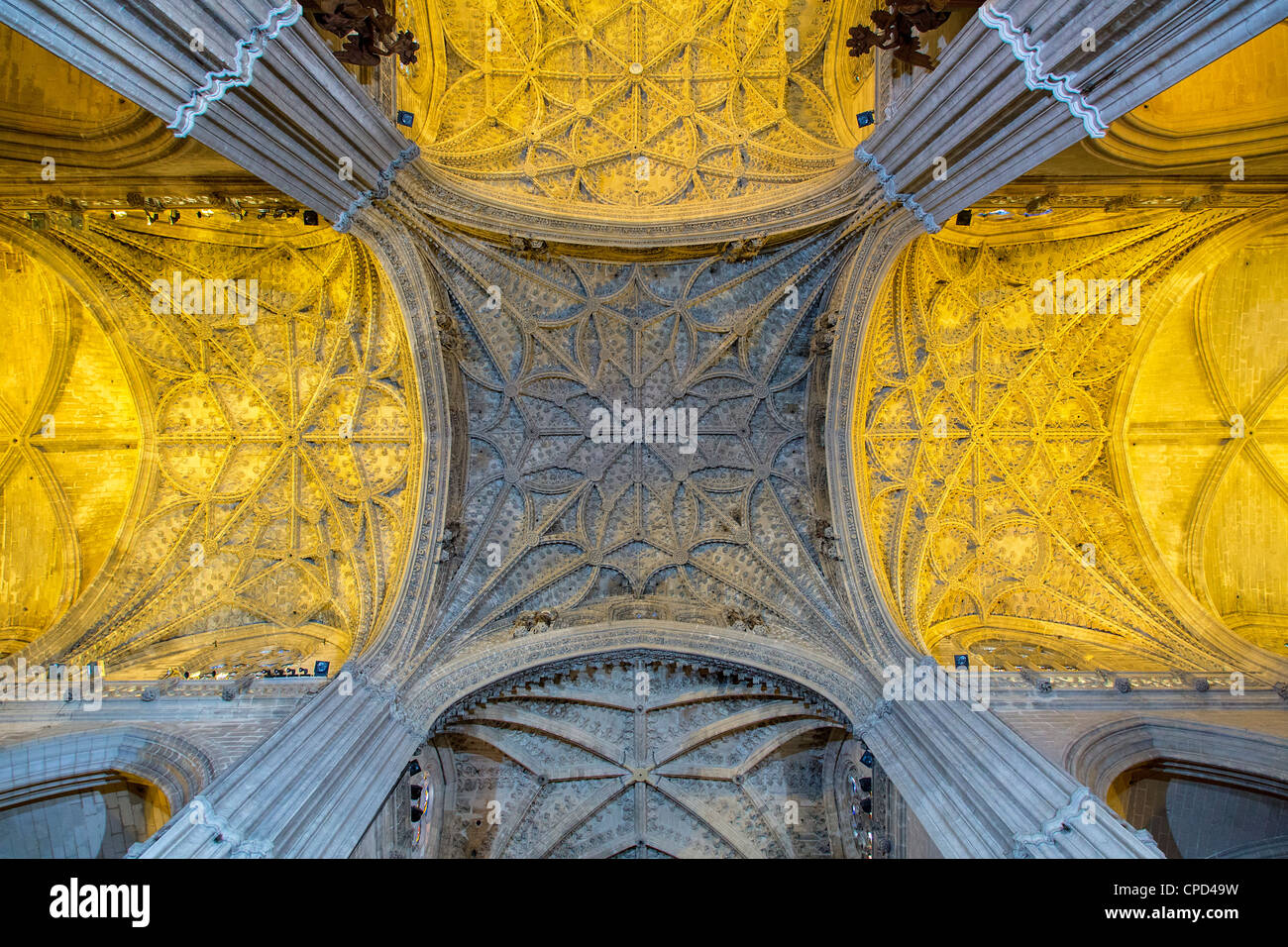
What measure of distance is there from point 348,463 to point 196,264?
187 inches

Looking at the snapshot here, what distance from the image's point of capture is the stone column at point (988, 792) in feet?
22.0

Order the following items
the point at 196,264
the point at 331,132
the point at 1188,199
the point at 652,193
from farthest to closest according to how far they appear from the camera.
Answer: the point at 652,193
the point at 196,264
the point at 1188,199
the point at 331,132

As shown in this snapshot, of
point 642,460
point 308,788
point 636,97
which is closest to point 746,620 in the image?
point 642,460

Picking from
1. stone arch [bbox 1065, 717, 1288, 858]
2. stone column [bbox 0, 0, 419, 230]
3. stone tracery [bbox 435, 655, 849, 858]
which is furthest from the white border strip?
stone tracery [bbox 435, 655, 849, 858]

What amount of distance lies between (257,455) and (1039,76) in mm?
15328

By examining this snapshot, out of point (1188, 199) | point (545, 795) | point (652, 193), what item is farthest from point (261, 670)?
point (1188, 199)

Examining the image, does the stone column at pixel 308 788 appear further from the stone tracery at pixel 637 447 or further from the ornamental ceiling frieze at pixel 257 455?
the stone tracery at pixel 637 447

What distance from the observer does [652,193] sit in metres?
14.0

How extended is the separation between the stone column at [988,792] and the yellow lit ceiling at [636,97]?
10.1 meters

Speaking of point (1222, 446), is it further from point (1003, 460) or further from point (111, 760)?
point (111, 760)

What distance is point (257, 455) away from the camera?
46.4ft

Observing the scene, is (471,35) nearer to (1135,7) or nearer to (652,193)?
(652,193)

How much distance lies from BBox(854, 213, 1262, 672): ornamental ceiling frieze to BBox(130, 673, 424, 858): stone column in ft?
31.4

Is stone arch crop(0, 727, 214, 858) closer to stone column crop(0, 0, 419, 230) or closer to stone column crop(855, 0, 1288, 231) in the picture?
stone column crop(0, 0, 419, 230)
